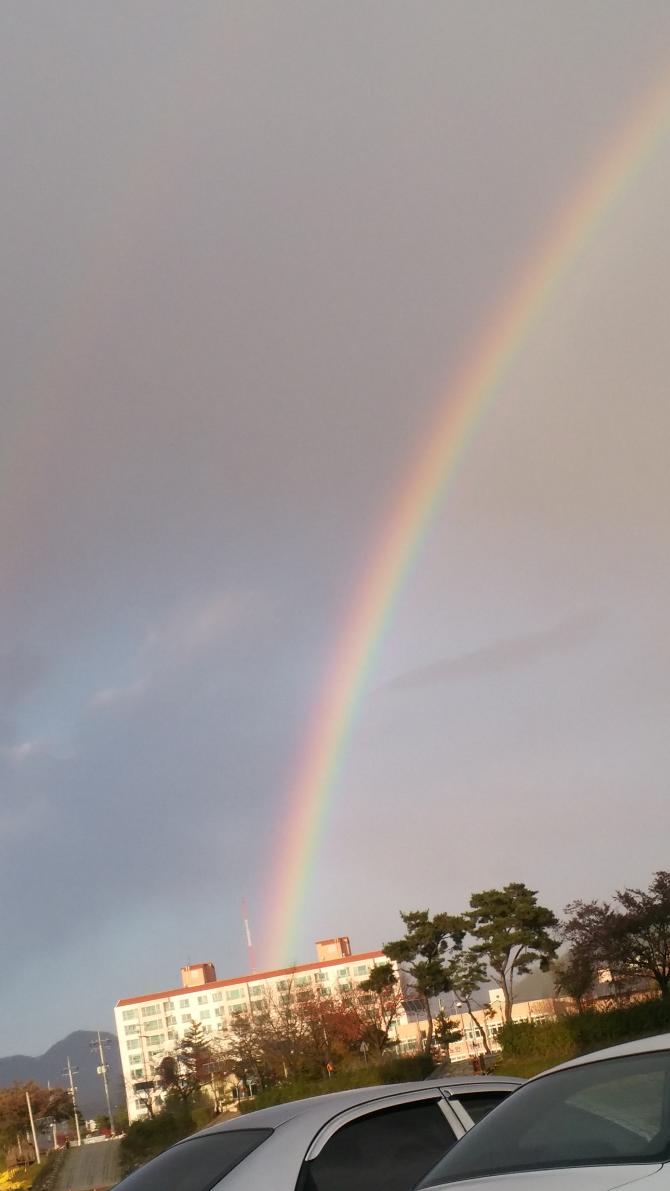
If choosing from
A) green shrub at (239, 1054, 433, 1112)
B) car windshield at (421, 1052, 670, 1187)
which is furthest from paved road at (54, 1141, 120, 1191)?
car windshield at (421, 1052, 670, 1187)

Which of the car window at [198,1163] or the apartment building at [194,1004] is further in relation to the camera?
the apartment building at [194,1004]

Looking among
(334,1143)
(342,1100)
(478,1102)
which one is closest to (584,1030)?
(478,1102)

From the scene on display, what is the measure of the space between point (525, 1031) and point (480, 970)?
27300 millimetres

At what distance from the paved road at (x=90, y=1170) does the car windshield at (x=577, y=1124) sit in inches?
1943

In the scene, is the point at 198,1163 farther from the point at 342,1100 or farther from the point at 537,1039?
the point at 537,1039

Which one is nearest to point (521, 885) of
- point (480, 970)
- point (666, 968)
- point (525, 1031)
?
point (480, 970)

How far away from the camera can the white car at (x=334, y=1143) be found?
15.0ft

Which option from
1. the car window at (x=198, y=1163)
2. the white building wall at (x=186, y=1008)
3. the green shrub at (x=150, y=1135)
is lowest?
the green shrub at (x=150, y=1135)

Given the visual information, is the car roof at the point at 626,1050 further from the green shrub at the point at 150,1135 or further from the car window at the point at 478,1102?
the green shrub at the point at 150,1135

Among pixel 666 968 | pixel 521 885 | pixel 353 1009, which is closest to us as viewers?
pixel 666 968

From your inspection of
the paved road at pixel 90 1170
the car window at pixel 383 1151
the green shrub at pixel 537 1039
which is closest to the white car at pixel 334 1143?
the car window at pixel 383 1151

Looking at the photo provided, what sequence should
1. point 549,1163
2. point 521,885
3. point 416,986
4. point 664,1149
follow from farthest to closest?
point 416,986 < point 521,885 < point 549,1163 < point 664,1149

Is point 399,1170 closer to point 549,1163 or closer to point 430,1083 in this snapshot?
point 430,1083

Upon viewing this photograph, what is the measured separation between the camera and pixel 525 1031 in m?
30.7
